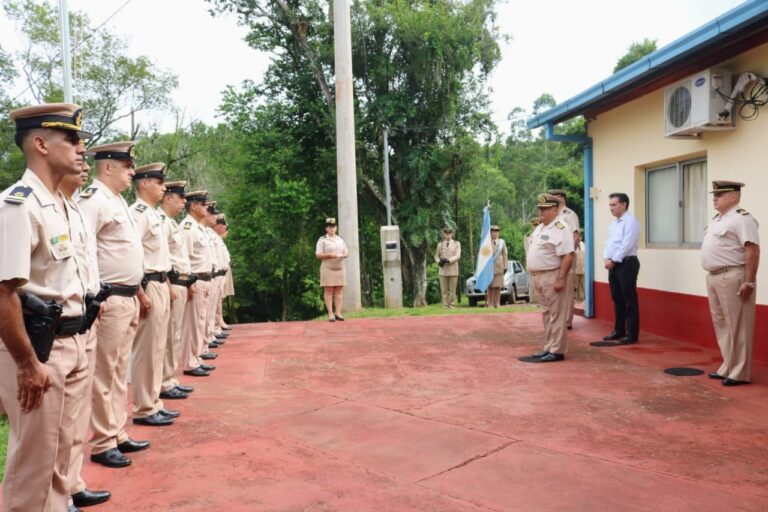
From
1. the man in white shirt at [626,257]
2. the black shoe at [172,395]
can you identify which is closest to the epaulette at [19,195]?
the black shoe at [172,395]

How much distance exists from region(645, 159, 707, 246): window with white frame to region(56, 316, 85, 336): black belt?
691 centimetres

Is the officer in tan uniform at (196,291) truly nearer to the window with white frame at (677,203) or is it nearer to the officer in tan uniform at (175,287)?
the officer in tan uniform at (175,287)

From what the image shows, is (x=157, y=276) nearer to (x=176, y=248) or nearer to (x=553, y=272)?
(x=176, y=248)

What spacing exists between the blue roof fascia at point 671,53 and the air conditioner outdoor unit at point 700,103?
14.1 inches

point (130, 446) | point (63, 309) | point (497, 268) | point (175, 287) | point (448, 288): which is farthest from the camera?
point (448, 288)

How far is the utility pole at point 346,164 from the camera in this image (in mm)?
13172

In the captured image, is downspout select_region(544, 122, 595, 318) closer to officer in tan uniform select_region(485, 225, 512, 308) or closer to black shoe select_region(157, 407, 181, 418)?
officer in tan uniform select_region(485, 225, 512, 308)

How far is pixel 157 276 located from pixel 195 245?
6.82 feet

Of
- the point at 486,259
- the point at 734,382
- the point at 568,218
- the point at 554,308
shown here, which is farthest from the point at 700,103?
the point at 486,259

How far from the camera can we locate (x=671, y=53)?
664 cm

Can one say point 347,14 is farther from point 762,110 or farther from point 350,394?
point 350,394

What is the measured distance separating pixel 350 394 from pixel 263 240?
17698 mm

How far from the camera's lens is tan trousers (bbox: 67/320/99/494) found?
10.2 feet

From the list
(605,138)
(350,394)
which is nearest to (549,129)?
(605,138)
